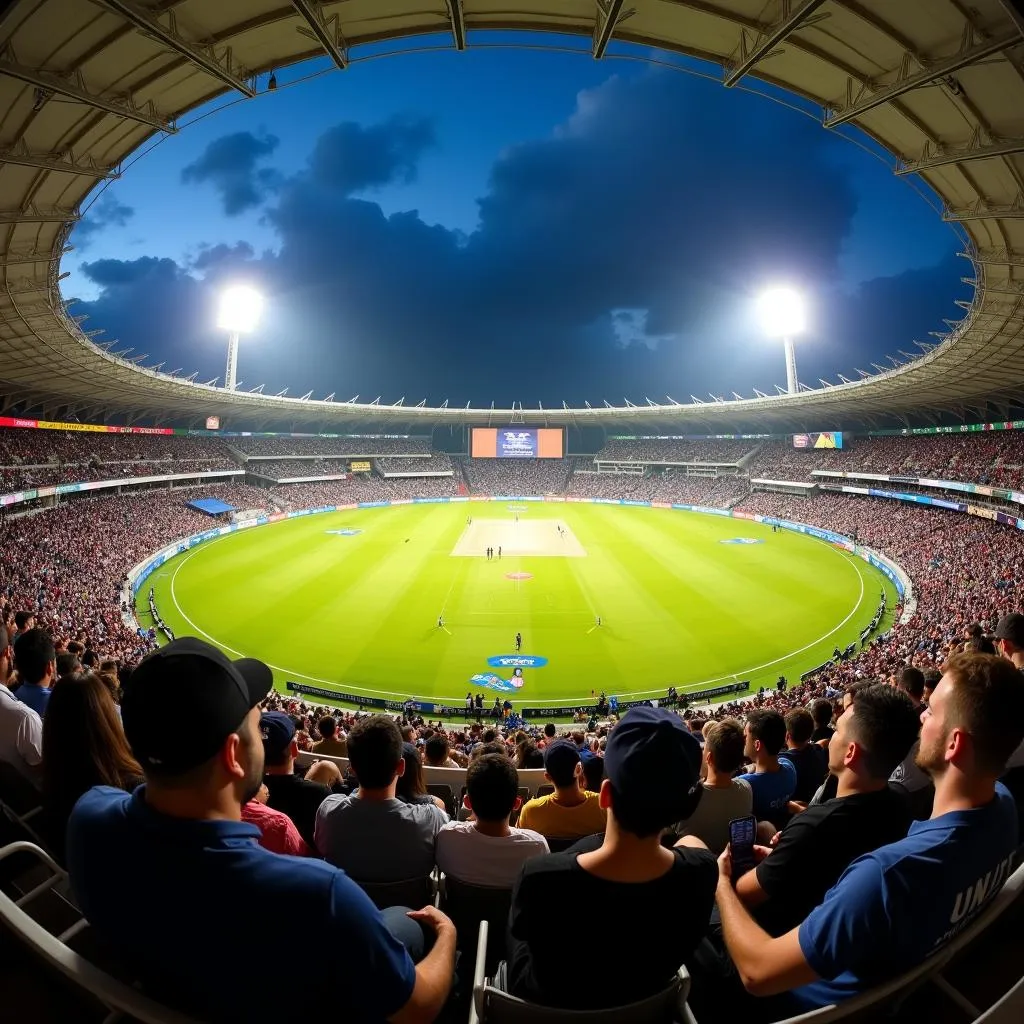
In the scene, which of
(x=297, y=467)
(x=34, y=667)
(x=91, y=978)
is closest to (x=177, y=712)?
(x=91, y=978)

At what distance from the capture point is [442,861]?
12.8 feet

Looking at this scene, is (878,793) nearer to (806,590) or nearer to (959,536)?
(806,590)

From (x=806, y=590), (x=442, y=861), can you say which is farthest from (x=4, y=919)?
(x=806, y=590)

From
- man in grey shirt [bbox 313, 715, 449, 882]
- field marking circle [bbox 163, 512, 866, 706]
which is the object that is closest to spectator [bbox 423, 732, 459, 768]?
man in grey shirt [bbox 313, 715, 449, 882]

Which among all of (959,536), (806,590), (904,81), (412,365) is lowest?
(806,590)

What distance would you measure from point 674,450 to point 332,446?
191ft

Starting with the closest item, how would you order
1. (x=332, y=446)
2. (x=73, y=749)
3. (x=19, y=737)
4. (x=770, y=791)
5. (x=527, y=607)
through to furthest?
(x=73, y=749) → (x=19, y=737) → (x=770, y=791) → (x=527, y=607) → (x=332, y=446)

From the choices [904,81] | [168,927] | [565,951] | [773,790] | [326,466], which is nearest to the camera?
[168,927]

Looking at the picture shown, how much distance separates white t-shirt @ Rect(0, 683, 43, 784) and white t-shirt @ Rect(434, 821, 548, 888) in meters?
3.25

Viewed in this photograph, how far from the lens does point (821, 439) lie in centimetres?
7019

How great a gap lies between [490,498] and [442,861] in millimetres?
94948

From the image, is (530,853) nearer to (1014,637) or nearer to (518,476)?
(1014,637)

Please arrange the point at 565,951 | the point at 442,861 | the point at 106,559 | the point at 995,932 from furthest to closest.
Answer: the point at 106,559, the point at 442,861, the point at 995,932, the point at 565,951

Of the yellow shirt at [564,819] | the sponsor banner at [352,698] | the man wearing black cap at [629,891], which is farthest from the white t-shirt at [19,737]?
the sponsor banner at [352,698]
